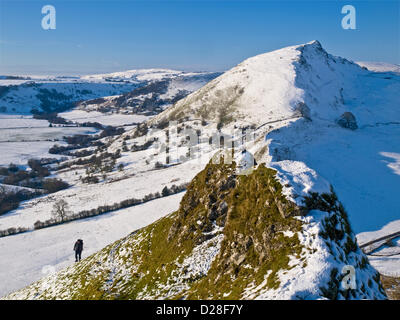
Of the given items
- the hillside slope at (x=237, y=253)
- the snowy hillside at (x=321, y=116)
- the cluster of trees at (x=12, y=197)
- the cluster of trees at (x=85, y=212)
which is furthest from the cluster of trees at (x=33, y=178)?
the hillside slope at (x=237, y=253)

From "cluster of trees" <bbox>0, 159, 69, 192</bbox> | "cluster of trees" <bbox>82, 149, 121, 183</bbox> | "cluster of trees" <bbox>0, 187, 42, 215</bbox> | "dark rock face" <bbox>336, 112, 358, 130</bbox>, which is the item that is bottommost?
"cluster of trees" <bbox>0, 187, 42, 215</bbox>

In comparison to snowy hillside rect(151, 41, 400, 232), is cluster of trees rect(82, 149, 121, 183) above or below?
below

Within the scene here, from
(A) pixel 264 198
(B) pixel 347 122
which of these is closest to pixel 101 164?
(B) pixel 347 122

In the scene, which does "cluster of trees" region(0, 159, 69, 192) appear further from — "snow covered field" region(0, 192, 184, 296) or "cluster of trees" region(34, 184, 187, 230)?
"snow covered field" region(0, 192, 184, 296)

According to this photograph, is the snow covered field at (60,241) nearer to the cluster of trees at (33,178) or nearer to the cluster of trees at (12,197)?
the cluster of trees at (12,197)

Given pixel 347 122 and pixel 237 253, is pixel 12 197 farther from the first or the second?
pixel 347 122

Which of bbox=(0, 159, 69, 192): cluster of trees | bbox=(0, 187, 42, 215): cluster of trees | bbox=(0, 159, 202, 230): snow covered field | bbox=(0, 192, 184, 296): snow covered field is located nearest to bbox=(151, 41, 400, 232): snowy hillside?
bbox=(0, 192, 184, 296): snow covered field

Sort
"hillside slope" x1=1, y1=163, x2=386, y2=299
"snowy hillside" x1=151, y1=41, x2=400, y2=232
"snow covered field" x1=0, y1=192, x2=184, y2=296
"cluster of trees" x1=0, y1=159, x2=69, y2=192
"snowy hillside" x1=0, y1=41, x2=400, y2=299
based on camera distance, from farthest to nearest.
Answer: "cluster of trees" x1=0, y1=159, x2=69, y2=192 → "snowy hillside" x1=151, y1=41, x2=400, y2=232 → "snow covered field" x1=0, y1=192, x2=184, y2=296 → "snowy hillside" x1=0, y1=41, x2=400, y2=299 → "hillside slope" x1=1, y1=163, x2=386, y2=299
